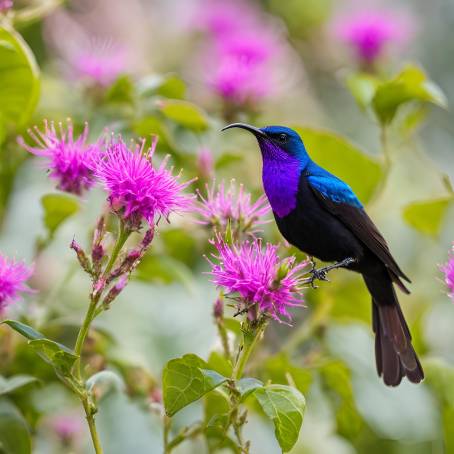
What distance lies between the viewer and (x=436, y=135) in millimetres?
4348

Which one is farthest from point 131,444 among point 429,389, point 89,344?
point 429,389

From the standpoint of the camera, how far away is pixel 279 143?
2.11 metres

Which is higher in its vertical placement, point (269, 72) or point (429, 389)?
point (269, 72)

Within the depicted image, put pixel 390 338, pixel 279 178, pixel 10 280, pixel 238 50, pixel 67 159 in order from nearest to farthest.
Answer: pixel 10 280, pixel 67 159, pixel 279 178, pixel 390 338, pixel 238 50

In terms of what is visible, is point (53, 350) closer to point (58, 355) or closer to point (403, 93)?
point (58, 355)

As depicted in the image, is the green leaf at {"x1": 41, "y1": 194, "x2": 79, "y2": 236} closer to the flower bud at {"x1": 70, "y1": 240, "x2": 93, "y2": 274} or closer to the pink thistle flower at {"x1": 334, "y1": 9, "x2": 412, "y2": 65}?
the flower bud at {"x1": 70, "y1": 240, "x2": 93, "y2": 274}

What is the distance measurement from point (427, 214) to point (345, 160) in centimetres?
29

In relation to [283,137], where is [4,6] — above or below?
above

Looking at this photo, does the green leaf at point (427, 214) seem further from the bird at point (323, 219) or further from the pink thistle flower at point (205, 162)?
the pink thistle flower at point (205, 162)

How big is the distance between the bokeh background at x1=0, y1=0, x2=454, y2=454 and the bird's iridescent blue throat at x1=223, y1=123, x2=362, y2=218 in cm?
16

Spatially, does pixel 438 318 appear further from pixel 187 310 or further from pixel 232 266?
pixel 232 266

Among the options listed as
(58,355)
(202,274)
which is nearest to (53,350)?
(58,355)

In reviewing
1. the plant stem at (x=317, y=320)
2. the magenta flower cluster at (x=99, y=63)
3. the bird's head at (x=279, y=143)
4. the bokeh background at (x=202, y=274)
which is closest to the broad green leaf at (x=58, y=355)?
the bokeh background at (x=202, y=274)

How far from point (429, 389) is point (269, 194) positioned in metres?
0.95
